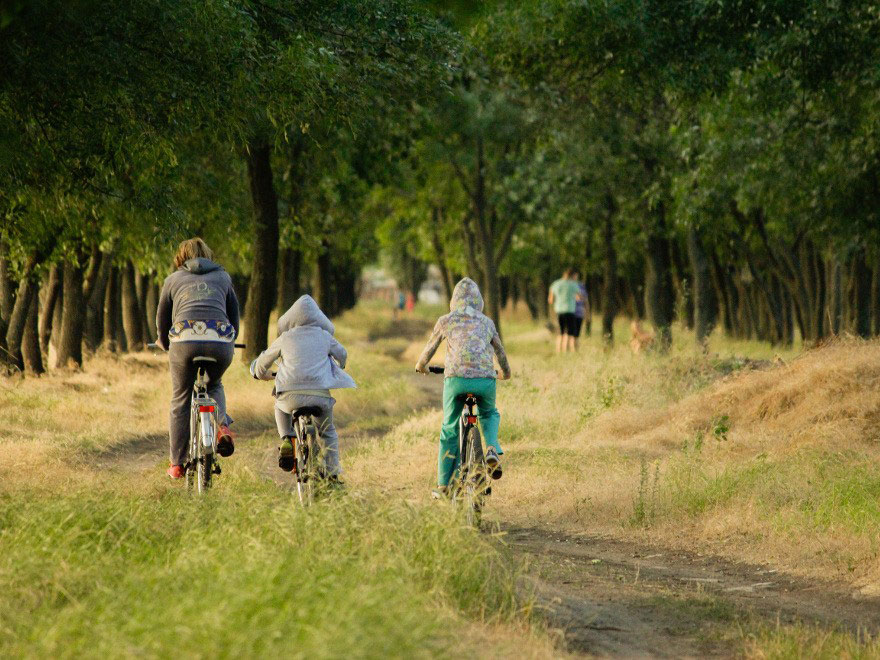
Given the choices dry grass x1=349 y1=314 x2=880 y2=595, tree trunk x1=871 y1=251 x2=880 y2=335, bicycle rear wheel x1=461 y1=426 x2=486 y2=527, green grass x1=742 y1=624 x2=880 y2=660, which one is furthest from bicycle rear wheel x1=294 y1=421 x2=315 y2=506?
tree trunk x1=871 y1=251 x2=880 y2=335

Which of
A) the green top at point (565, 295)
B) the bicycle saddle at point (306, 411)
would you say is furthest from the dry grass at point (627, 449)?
the green top at point (565, 295)

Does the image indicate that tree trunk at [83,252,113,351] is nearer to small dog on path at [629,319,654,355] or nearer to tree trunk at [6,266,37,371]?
tree trunk at [6,266,37,371]

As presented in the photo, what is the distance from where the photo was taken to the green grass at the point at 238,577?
16.1 feet

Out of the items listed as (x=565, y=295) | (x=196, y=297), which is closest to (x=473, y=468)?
(x=196, y=297)

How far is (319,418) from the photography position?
379 inches

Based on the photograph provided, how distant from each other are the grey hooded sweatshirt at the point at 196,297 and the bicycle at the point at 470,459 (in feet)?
5.91

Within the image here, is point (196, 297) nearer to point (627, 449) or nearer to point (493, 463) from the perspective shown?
point (493, 463)

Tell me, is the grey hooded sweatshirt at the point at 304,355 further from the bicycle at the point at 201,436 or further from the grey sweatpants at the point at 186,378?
the bicycle at the point at 201,436

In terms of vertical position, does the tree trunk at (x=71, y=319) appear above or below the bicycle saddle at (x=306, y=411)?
above

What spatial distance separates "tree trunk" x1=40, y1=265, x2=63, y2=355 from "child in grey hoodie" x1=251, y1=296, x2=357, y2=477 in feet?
43.4

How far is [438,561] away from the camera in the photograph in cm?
672

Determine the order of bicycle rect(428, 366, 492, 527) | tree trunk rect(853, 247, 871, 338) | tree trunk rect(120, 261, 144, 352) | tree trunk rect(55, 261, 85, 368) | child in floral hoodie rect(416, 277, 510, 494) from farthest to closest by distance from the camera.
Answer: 1. tree trunk rect(120, 261, 144, 352)
2. tree trunk rect(853, 247, 871, 338)
3. tree trunk rect(55, 261, 85, 368)
4. child in floral hoodie rect(416, 277, 510, 494)
5. bicycle rect(428, 366, 492, 527)

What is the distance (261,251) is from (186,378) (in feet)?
38.7

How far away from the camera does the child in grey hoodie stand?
955 centimetres
